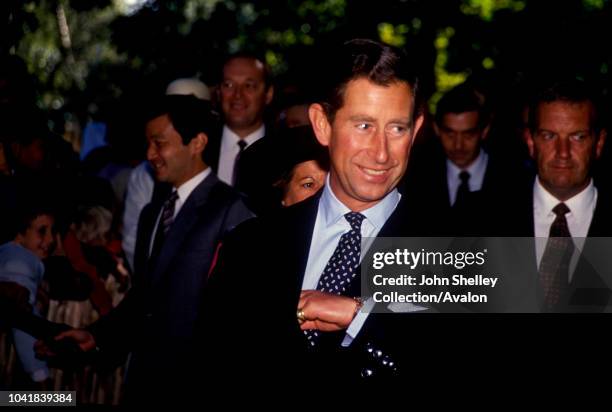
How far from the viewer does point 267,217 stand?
311 centimetres

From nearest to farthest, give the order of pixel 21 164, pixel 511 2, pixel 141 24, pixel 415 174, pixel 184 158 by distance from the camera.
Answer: pixel 184 158 < pixel 21 164 < pixel 415 174 < pixel 141 24 < pixel 511 2

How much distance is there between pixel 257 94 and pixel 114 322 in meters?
2.62

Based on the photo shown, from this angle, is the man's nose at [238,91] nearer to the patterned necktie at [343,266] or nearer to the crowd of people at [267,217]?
the crowd of people at [267,217]

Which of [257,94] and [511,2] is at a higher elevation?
[511,2]

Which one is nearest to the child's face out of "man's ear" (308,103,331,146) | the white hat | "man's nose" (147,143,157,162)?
"man's nose" (147,143,157,162)

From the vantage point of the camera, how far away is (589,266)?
12.8 ft

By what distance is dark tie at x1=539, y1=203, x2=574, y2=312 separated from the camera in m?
3.94

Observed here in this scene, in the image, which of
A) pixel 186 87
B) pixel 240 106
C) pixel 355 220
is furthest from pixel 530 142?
pixel 186 87

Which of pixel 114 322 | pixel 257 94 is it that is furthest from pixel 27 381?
pixel 257 94

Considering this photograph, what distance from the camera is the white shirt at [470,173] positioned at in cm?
707

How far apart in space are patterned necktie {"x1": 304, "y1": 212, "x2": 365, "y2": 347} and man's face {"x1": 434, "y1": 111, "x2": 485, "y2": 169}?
13.7 feet

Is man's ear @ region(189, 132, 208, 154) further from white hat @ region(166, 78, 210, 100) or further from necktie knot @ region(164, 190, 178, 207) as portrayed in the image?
white hat @ region(166, 78, 210, 100)

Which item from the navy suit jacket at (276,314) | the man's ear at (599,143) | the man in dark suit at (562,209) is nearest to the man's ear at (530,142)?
the man in dark suit at (562,209)

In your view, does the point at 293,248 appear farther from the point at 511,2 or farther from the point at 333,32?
the point at 511,2
